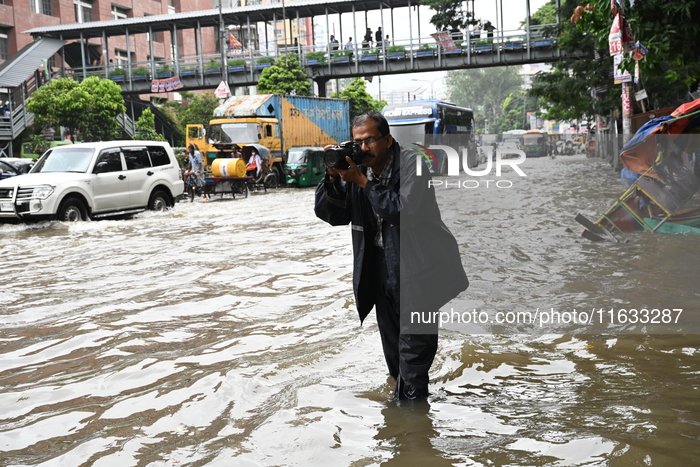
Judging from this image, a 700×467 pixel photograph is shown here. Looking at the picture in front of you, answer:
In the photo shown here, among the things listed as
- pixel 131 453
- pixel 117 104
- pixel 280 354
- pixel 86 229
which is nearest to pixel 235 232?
pixel 86 229

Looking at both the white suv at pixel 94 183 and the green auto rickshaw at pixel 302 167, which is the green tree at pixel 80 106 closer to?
the green auto rickshaw at pixel 302 167

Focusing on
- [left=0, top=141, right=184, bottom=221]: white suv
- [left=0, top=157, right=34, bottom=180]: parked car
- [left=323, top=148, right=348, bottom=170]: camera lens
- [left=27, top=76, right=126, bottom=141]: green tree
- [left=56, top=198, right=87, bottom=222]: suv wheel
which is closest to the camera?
[left=323, top=148, right=348, bottom=170]: camera lens

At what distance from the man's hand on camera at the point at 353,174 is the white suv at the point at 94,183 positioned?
1212 centimetres

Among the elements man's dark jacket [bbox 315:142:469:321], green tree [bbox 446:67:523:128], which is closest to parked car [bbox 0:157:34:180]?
man's dark jacket [bbox 315:142:469:321]

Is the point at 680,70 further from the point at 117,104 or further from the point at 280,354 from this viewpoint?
the point at 117,104

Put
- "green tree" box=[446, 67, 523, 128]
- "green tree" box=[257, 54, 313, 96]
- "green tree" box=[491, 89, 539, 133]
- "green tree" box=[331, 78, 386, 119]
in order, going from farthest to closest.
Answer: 1. "green tree" box=[446, 67, 523, 128]
2. "green tree" box=[491, 89, 539, 133]
3. "green tree" box=[331, 78, 386, 119]
4. "green tree" box=[257, 54, 313, 96]

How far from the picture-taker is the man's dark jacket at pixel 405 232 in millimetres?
3627

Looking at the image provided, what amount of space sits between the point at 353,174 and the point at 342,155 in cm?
11

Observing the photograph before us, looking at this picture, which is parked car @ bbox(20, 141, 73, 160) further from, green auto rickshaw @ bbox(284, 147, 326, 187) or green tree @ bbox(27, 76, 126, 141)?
green auto rickshaw @ bbox(284, 147, 326, 187)

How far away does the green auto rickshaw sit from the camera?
27.6m

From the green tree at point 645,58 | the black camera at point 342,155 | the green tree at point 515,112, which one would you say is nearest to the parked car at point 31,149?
the green tree at point 645,58

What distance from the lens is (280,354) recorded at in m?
5.70

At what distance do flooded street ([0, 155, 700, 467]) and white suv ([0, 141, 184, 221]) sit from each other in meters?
4.19

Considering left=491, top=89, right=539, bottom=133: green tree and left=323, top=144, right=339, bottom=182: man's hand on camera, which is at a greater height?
left=491, top=89, right=539, bottom=133: green tree
